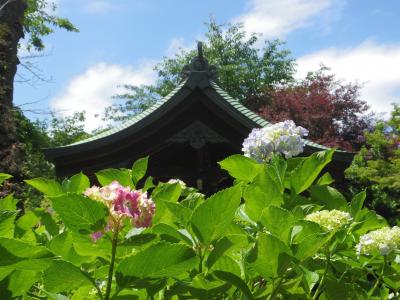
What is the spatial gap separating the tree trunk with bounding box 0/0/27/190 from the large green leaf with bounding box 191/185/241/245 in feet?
41.9

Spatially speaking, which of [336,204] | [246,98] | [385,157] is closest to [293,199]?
[336,204]

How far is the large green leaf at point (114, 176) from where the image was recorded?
1115 mm

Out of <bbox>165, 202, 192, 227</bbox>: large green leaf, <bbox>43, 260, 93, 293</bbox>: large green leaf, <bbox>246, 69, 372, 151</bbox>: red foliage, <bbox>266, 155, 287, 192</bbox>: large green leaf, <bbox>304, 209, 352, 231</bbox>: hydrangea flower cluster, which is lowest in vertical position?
<bbox>43, 260, 93, 293</bbox>: large green leaf

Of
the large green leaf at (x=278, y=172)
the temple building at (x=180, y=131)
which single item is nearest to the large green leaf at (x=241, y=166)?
the large green leaf at (x=278, y=172)

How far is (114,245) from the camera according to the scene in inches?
26.8

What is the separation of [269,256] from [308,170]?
365mm

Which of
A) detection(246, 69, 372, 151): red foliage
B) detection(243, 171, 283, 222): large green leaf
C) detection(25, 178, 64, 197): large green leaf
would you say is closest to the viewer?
detection(243, 171, 283, 222): large green leaf

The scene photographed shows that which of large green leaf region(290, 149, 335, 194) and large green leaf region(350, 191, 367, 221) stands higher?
large green leaf region(290, 149, 335, 194)

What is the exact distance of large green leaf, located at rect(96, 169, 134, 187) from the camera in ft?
3.66

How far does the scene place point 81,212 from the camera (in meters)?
0.68

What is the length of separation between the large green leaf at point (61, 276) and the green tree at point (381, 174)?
13.1 meters

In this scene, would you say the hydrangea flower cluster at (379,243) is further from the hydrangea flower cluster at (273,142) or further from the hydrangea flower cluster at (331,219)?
the hydrangea flower cluster at (273,142)

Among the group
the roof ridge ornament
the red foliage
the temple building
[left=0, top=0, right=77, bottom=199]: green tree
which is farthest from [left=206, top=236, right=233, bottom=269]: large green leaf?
the red foliage

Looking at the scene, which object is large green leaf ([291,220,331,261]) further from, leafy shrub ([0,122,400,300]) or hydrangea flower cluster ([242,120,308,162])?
hydrangea flower cluster ([242,120,308,162])
